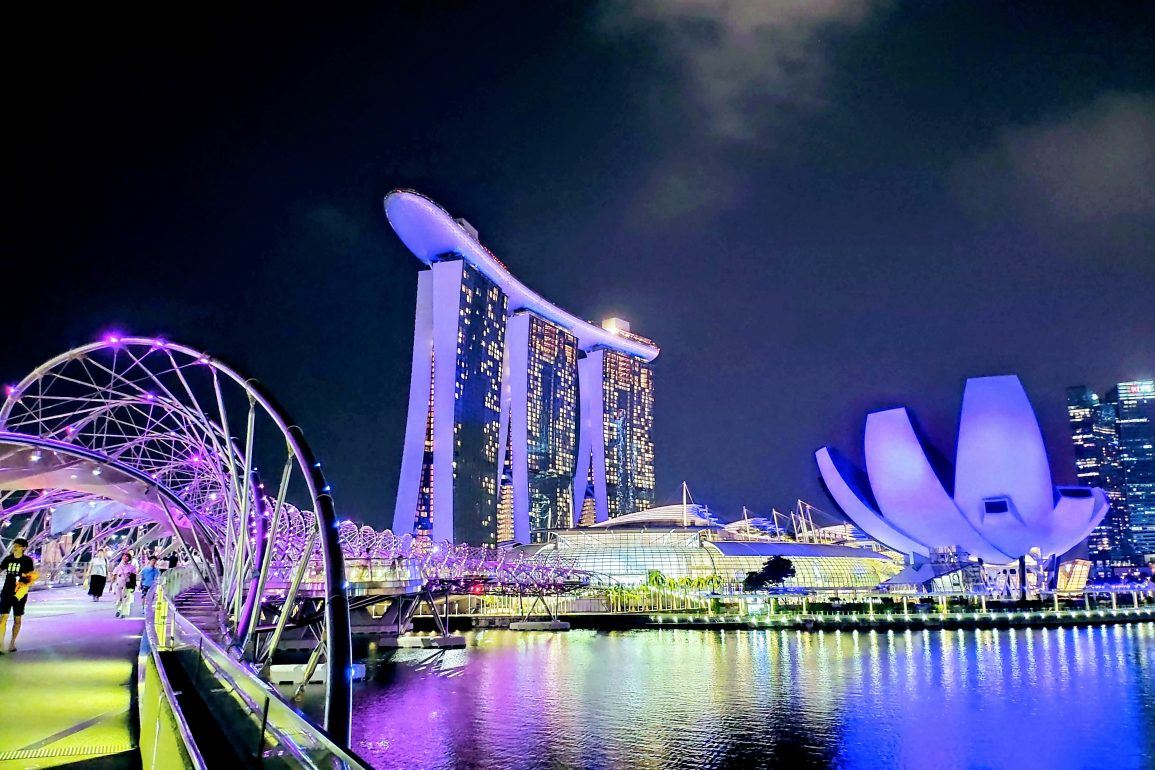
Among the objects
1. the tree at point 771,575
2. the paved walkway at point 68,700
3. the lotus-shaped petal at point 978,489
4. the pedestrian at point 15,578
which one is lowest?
the tree at point 771,575

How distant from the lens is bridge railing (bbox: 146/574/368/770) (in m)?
4.55

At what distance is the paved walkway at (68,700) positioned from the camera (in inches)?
302

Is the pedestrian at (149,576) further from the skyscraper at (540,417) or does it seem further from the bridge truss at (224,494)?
the skyscraper at (540,417)

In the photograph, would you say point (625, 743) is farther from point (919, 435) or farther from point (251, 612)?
point (919, 435)

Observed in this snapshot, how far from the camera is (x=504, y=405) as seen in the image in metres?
140

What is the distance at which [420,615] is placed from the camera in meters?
72.9

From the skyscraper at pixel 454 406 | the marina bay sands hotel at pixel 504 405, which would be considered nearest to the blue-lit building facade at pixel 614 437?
the marina bay sands hotel at pixel 504 405

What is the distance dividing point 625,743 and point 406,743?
6453 mm

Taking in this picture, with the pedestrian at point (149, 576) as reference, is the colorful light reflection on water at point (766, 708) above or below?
below

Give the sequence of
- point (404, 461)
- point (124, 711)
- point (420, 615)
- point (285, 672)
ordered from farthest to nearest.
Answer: point (404, 461) < point (420, 615) < point (285, 672) < point (124, 711)

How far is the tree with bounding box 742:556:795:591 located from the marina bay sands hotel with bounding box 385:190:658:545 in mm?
41989

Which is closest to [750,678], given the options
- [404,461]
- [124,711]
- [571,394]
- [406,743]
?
[406,743]

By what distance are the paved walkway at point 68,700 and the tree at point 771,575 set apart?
7555 centimetres

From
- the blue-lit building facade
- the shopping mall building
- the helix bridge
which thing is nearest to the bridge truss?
the helix bridge
